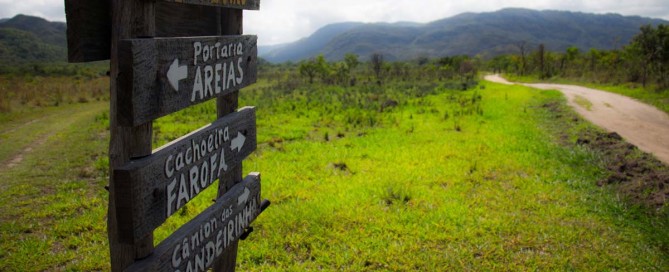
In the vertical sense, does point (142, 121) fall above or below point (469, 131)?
above

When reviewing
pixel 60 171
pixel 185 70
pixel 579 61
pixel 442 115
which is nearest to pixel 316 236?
pixel 185 70

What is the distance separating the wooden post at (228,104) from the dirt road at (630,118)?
9.48 meters

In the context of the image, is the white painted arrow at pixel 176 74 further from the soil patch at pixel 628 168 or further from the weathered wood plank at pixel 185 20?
the soil patch at pixel 628 168

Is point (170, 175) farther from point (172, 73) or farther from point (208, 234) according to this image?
point (208, 234)

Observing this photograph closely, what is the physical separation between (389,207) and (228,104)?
4.29 meters

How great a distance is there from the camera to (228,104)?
3105 millimetres

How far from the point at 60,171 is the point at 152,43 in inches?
326

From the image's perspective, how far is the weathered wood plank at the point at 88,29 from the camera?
1830 millimetres

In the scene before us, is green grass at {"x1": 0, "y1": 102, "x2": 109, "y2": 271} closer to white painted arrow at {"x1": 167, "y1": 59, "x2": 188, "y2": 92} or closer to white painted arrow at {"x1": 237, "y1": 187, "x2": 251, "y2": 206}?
white painted arrow at {"x1": 237, "y1": 187, "x2": 251, "y2": 206}

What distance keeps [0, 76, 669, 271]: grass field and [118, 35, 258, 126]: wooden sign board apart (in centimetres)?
293

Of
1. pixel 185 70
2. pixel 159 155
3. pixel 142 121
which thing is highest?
pixel 185 70

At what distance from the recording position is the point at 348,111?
57.6ft

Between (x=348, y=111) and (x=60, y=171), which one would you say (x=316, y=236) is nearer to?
(x=60, y=171)

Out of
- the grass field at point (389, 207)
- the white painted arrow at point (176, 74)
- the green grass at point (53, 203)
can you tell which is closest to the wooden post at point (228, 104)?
the white painted arrow at point (176, 74)
